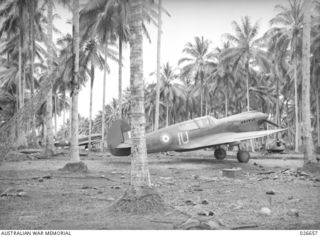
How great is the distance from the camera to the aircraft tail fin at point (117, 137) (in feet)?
40.5

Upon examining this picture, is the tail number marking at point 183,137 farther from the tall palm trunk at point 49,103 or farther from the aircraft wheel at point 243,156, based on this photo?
the tall palm trunk at point 49,103

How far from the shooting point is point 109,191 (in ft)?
24.6

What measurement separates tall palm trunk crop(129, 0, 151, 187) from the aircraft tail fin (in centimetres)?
669

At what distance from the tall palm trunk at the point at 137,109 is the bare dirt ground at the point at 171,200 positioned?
2.30ft

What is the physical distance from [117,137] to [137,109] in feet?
22.6

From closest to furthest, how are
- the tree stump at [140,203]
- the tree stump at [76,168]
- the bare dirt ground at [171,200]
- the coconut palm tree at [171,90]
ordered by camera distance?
the bare dirt ground at [171,200]
the tree stump at [140,203]
the tree stump at [76,168]
the coconut palm tree at [171,90]

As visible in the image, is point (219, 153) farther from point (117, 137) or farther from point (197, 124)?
point (117, 137)

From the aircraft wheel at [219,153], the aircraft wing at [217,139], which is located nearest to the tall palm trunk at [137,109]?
the aircraft wing at [217,139]

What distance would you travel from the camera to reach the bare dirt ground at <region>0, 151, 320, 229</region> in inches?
194

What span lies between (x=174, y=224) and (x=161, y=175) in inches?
215

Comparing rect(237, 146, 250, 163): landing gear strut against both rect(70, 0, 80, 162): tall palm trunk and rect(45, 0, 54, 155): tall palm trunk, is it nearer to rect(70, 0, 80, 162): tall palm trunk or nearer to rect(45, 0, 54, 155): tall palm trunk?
rect(70, 0, 80, 162): tall palm trunk

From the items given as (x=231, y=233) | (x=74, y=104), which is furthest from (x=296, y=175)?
(x=74, y=104)

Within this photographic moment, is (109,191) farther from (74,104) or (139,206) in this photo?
(74,104)

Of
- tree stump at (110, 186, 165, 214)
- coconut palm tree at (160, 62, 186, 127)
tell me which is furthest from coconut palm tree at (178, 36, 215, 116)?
tree stump at (110, 186, 165, 214)
